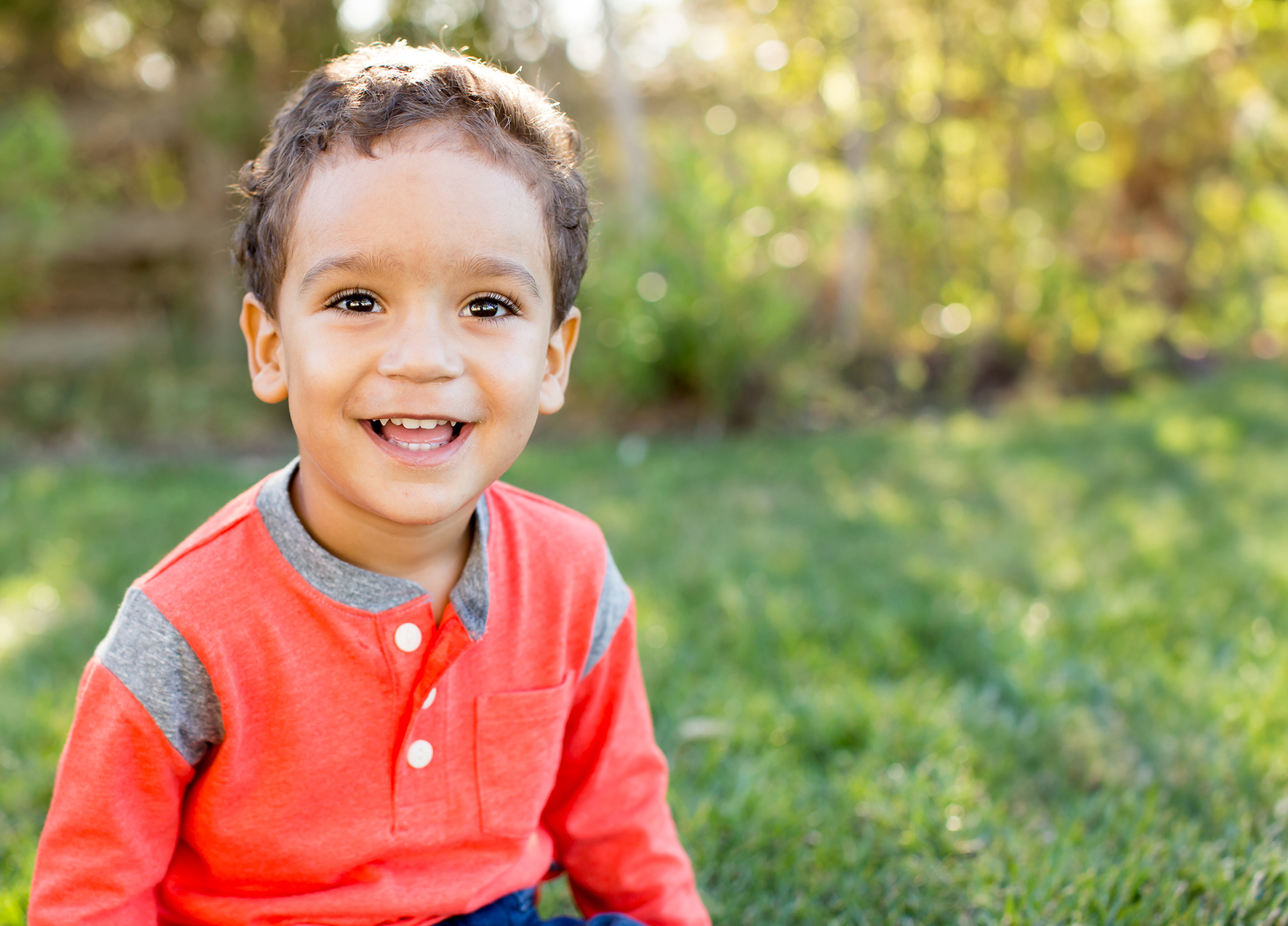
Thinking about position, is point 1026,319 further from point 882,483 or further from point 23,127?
point 23,127

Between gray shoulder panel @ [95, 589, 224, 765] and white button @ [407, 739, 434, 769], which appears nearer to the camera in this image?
gray shoulder panel @ [95, 589, 224, 765]

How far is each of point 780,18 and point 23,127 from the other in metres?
3.84

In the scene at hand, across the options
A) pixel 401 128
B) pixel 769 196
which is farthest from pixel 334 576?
pixel 769 196

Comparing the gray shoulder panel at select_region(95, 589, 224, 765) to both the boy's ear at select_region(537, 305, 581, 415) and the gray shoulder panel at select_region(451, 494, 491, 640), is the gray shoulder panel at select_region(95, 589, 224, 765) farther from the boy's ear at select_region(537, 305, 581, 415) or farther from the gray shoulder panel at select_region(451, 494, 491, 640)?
the boy's ear at select_region(537, 305, 581, 415)

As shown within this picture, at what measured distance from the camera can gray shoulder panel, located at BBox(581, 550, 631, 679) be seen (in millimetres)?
1486

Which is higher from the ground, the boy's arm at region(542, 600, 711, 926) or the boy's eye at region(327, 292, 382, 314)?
the boy's eye at region(327, 292, 382, 314)

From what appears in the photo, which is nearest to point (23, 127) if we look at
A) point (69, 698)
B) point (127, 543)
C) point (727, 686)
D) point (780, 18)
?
point (127, 543)

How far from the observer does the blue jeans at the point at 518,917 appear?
1.38 m

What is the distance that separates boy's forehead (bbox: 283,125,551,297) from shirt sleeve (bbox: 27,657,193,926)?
0.52 meters

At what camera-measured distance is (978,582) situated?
3.13 meters

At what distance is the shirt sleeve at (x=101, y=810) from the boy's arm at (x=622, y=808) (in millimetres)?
584

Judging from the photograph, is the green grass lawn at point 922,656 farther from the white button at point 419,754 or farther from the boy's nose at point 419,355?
the boy's nose at point 419,355

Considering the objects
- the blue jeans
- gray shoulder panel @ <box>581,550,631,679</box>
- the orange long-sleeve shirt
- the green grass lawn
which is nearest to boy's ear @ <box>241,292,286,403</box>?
the orange long-sleeve shirt

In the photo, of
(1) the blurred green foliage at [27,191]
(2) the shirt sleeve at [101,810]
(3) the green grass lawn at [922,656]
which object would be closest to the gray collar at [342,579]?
(2) the shirt sleeve at [101,810]
